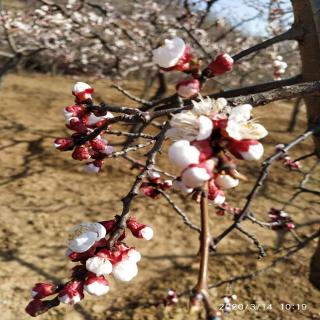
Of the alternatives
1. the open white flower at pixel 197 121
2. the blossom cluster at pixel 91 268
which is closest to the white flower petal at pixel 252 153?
the open white flower at pixel 197 121

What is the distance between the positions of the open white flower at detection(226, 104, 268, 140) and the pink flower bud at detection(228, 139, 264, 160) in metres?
0.01

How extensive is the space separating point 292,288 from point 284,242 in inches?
34.1

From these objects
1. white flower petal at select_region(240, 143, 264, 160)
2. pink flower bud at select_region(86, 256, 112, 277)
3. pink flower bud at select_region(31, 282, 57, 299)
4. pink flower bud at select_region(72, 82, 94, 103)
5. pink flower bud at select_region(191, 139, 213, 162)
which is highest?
pink flower bud at select_region(191, 139, 213, 162)

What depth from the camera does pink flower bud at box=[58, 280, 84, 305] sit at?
3.38 ft

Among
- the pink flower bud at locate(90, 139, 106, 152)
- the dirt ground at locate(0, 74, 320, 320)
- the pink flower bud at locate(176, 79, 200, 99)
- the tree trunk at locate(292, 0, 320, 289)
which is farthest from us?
the dirt ground at locate(0, 74, 320, 320)

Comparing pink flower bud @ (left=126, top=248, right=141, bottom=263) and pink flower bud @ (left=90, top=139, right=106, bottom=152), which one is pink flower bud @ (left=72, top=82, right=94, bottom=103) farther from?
pink flower bud @ (left=126, top=248, right=141, bottom=263)

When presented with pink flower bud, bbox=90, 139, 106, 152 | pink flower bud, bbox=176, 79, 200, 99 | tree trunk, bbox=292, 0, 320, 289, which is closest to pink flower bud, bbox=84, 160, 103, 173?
pink flower bud, bbox=90, 139, 106, 152

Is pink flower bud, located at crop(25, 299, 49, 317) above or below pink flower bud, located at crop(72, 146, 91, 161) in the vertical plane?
below

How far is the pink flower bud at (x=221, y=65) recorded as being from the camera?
3.30 feet

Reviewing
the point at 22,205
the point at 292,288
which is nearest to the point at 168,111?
the point at 292,288

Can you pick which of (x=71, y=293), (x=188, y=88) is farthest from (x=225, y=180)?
(x=71, y=293)

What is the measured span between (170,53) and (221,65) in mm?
132

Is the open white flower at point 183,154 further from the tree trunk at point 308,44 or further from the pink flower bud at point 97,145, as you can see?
the tree trunk at point 308,44

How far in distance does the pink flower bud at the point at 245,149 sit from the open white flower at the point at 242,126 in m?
0.01
